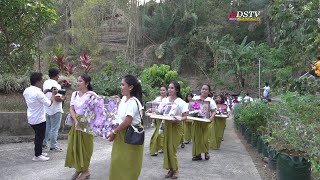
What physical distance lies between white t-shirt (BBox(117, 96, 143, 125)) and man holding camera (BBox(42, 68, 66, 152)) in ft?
8.91

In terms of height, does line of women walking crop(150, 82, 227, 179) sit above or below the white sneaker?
above

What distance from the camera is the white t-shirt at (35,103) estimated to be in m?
6.75

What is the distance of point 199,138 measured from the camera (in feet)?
25.2

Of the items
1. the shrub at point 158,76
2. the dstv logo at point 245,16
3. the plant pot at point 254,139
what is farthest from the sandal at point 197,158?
the dstv logo at point 245,16

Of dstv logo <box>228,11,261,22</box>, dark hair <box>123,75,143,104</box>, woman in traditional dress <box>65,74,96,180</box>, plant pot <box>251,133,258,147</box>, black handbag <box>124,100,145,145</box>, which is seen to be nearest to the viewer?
black handbag <box>124,100,145,145</box>

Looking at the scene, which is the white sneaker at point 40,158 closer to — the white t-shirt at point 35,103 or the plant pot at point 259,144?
the white t-shirt at point 35,103

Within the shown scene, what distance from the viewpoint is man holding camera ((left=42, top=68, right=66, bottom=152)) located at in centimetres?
738

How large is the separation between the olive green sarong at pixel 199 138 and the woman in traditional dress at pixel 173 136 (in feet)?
4.29

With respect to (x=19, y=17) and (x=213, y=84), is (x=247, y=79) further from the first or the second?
(x=19, y=17)

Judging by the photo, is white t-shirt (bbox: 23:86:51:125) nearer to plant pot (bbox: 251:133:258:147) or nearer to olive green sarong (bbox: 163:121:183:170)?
olive green sarong (bbox: 163:121:183:170)

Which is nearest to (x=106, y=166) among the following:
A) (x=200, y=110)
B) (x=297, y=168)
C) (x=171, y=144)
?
(x=171, y=144)

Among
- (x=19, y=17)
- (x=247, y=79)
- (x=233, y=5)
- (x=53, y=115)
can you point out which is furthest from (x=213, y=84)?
(x=53, y=115)

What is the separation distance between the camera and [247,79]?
2761 centimetres

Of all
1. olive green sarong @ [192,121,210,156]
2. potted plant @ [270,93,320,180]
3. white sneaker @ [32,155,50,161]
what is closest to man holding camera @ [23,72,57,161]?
white sneaker @ [32,155,50,161]
